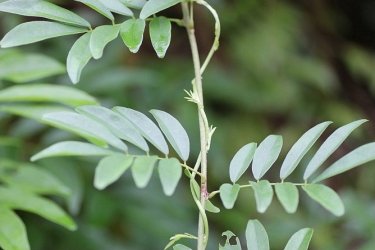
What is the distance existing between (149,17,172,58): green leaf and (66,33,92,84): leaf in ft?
0.19

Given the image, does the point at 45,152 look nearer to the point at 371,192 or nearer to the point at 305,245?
the point at 305,245

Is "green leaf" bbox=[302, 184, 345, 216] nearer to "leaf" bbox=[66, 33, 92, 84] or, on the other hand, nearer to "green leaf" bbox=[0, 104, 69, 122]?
"leaf" bbox=[66, 33, 92, 84]

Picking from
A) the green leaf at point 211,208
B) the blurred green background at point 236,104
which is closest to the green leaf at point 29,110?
the blurred green background at point 236,104

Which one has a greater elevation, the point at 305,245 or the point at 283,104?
the point at 283,104

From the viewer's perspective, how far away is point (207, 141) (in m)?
0.54

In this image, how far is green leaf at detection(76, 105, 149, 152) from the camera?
19.3 inches

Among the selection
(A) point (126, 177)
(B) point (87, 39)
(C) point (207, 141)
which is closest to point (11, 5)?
(B) point (87, 39)

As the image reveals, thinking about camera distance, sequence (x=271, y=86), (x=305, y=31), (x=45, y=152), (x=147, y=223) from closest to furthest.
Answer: (x=45, y=152), (x=147, y=223), (x=271, y=86), (x=305, y=31)

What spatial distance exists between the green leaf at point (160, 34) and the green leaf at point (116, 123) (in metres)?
0.07

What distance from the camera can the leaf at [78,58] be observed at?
51cm

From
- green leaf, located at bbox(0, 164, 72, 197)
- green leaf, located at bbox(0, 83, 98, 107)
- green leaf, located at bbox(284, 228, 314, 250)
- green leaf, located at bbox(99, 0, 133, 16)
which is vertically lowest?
green leaf, located at bbox(0, 164, 72, 197)

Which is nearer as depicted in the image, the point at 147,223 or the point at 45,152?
the point at 45,152

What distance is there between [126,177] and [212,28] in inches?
34.1

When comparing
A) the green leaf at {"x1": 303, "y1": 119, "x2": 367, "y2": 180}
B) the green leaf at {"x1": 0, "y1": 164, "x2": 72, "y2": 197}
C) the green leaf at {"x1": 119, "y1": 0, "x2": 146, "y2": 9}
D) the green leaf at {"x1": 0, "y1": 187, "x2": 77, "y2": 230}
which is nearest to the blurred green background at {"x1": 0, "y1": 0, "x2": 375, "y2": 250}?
the green leaf at {"x1": 0, "y1": 164, "x2": 72, "y2": 197}
